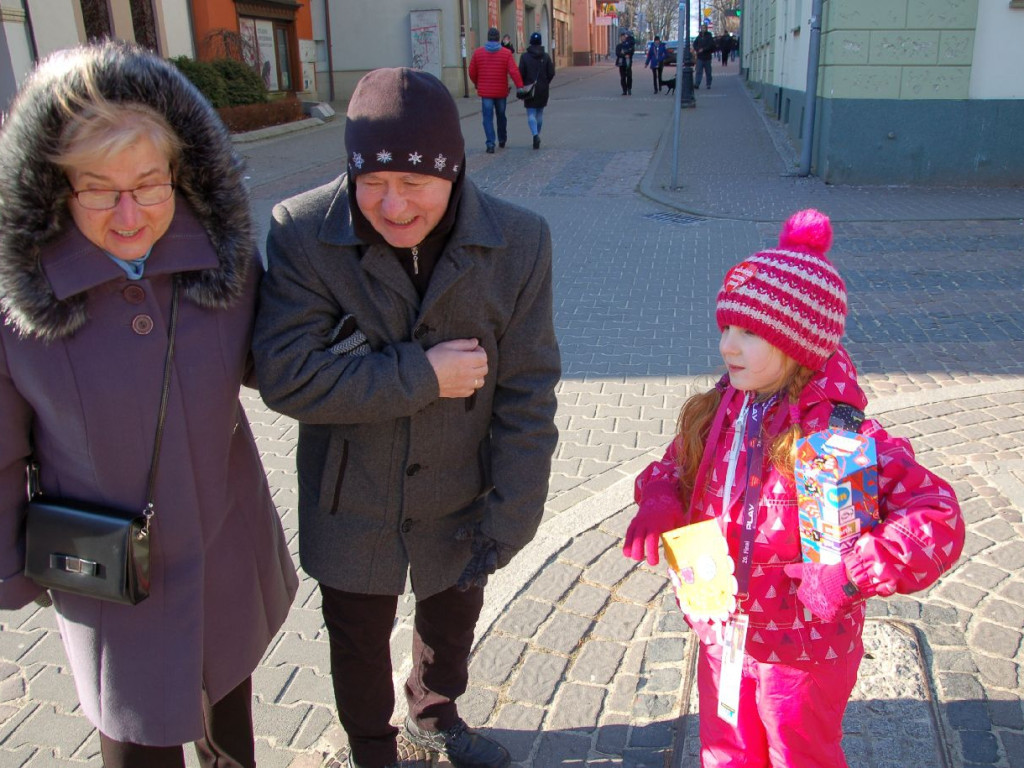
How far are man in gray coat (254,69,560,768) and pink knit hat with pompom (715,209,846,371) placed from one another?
49 cm

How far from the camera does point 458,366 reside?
197cm

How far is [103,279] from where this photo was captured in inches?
66.2

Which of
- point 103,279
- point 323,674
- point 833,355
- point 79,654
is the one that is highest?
point 103,279

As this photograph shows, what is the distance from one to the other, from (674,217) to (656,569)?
743 centimetres

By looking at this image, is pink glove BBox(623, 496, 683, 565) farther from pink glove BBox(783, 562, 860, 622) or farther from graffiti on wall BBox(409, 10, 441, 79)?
graffiti on wall BBox(409, 10, 441, 79)

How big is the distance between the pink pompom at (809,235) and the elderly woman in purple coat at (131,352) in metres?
1.15

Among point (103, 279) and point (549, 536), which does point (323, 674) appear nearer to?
point (549, 536)

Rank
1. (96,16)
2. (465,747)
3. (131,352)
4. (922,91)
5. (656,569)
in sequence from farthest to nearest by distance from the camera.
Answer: (96,16)
(922,91)
(656,569)
(465,747)
(131,352)

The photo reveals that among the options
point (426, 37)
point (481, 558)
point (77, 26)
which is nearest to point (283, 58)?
point (426, 37)

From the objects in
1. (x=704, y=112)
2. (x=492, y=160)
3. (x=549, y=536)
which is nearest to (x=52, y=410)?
(x=549, y=536)

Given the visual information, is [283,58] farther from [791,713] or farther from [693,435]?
[791,713]

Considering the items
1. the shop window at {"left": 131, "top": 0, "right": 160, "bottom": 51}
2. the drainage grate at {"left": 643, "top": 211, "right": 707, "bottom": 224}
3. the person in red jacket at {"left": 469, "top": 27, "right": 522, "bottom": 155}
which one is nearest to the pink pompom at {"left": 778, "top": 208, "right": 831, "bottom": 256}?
the drainage grate at {"left": 643, "top": 211, "right": 707, "bottom": 224}

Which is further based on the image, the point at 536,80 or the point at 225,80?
the point at 225,80

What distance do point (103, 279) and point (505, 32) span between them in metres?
36.4
